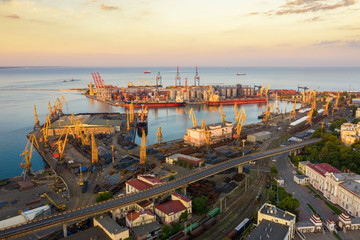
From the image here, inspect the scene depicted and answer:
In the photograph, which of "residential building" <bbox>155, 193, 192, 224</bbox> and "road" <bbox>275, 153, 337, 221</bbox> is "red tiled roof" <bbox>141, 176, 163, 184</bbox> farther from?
"road" <bbox>275, 153, 337, 221</bbox>

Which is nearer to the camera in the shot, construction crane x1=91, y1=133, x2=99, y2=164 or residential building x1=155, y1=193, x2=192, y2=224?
residential building x1=155, y1=193, x2=192, y2=224

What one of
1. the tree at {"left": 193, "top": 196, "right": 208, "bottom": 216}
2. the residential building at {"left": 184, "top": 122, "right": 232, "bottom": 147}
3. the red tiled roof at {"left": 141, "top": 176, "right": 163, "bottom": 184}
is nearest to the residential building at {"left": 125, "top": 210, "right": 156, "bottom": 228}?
the tree at {"left": 193, "top": 196, "right": 208, "bottom": 216}

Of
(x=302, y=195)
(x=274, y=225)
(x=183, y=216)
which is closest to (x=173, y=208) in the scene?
(x=183, y=216)

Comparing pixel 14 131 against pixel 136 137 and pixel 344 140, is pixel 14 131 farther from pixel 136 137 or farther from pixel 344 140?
pixel 344 140

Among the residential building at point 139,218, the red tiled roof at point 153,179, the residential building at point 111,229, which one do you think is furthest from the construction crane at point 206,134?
the residential building at point 111,229

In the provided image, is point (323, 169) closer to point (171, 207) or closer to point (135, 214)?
point (171, 207)

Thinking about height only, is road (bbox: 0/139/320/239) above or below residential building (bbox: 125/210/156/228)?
above

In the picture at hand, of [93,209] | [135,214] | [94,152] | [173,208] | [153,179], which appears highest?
[94,152]
